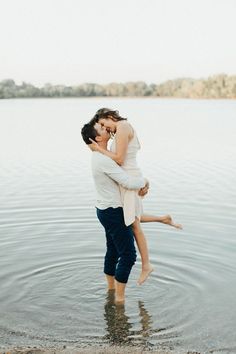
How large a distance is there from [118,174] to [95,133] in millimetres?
549

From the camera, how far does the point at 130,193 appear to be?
650 centimetres

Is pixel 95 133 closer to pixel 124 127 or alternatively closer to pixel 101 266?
pixel 124 127

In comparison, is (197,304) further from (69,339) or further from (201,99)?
(201,99)

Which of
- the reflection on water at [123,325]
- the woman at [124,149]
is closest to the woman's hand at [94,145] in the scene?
the woman at [124,149]

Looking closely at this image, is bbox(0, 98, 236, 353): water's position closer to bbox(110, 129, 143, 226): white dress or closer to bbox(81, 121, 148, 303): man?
bbox(81, 121, 148, 303): man

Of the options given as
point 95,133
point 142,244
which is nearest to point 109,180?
point 95,133

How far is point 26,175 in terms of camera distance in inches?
703

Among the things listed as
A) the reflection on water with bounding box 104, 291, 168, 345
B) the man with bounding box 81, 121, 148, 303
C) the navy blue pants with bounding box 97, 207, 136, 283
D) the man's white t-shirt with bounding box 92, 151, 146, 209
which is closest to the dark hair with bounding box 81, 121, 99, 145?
the man with bounding box 81, 121, 148, 303

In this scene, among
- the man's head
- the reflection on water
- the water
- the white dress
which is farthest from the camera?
the man's head

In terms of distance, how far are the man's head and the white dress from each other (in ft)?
0.44

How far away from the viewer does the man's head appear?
21.5 feet

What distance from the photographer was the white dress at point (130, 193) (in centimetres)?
644

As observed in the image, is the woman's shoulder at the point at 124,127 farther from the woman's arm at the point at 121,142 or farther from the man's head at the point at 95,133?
the man's head at the point at 95,133

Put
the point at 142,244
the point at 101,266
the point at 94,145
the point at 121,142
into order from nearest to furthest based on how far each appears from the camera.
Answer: the point at 121,142 → the point at 94,145 → the point at 142,244 → the point at 101,266
